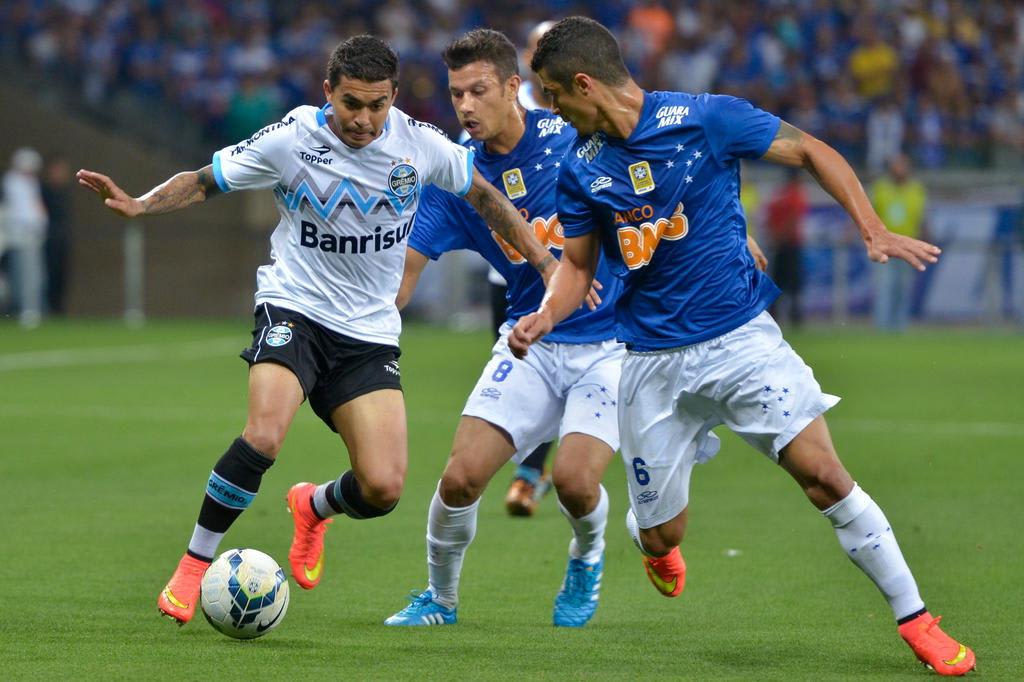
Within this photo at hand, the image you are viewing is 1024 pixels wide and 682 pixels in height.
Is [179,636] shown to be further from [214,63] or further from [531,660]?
[214,63]

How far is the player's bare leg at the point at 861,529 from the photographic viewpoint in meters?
5.81

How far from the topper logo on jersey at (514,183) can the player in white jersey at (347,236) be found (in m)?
0.36

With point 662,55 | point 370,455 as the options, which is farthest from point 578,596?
point 662,55

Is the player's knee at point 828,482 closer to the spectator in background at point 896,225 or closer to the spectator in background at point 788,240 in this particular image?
the spectator in background at point 896,225

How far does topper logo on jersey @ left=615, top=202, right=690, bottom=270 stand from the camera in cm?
618

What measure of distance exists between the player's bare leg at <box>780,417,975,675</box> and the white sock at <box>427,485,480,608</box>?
5.08ft

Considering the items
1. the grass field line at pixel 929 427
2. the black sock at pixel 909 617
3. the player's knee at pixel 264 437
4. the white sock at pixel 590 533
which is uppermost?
the player's knee at pixel 264 437

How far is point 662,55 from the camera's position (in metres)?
27.1

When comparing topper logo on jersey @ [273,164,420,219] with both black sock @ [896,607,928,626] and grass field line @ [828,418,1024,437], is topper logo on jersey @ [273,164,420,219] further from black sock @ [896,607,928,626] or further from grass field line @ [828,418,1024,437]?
grass field line @ [828,418,1024,437]

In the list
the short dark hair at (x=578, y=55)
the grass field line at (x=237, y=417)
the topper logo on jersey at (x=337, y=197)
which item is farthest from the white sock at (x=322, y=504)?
the grass field line at (x=237, y=417)

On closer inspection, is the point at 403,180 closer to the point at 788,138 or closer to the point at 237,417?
the point at 788,138

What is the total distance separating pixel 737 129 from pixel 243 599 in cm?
260

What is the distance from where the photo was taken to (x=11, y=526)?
927 centimetres

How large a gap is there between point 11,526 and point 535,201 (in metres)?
3.83
